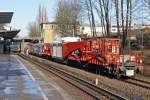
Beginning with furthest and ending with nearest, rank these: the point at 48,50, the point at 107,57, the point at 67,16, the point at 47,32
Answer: the point at 47,32 → the point at 67,16 → the point at 48,50 → the point at 107,57

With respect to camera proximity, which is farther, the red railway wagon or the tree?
the tree

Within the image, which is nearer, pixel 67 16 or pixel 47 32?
pixel 67 16

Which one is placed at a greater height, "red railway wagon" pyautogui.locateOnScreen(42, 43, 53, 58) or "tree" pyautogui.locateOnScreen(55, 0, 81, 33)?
"tree" pyautogui.locateOnScreen(55, 0, 81, 33)

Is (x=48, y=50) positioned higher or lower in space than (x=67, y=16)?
lower

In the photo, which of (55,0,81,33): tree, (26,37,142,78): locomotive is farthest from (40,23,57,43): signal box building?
(26,37,142,78): locomotive

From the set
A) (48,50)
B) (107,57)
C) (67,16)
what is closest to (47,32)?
(67,16)

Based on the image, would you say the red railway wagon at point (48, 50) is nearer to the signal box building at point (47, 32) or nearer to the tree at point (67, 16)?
the tree at point (67, 16)

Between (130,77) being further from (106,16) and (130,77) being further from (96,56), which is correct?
(106,16)

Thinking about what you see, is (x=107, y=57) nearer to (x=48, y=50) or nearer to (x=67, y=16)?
(x=48, y=50)

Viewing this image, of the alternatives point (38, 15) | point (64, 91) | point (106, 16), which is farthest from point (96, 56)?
point (38, 15)

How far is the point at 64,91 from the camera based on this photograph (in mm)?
22344

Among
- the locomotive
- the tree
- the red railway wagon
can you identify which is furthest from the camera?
the tree

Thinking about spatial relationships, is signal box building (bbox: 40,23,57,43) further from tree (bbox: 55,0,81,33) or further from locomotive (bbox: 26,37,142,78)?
locomotive (bbox: 26,37,142,78)

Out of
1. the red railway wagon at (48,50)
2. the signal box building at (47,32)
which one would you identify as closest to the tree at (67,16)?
the red railway wagon at (48,50)
